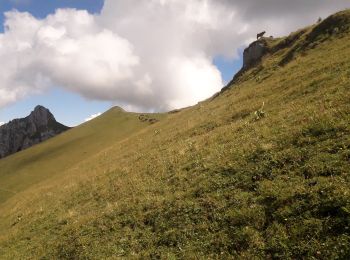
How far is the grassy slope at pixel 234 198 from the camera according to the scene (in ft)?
42.1

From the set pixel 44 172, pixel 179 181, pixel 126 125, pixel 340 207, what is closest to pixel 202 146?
pixel 179 181

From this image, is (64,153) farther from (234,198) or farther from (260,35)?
(234,198)

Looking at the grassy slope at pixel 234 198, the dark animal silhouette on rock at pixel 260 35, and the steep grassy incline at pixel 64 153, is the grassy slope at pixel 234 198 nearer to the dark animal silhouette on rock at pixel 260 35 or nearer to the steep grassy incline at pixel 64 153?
the dark animal silhouette on rock at pixel 260 35

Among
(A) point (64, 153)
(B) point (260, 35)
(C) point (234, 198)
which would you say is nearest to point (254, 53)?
(B) point (260, 35)

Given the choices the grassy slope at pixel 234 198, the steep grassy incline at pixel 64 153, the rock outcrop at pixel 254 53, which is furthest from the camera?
the steep grassy incline at pixel 64 153

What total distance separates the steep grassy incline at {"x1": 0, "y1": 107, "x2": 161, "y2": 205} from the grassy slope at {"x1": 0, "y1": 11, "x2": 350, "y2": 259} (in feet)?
146

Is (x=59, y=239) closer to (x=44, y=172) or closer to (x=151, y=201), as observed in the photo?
(x=151, y=201)

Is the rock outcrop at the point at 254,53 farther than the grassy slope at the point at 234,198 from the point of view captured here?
Yes

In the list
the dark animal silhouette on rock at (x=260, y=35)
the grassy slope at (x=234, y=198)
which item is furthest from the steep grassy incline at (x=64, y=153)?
the grassy slope at (x=234, y=198)

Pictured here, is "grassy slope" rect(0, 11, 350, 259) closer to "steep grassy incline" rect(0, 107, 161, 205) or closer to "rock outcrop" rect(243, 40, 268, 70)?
"rock outcrop" rect(243, 40, 268, 70)

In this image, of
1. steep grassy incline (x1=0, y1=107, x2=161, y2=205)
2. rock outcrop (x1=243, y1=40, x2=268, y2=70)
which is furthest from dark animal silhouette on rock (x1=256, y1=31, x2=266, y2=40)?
steep grassy incline (x1=0, y1=107, x2=161, y2=205)

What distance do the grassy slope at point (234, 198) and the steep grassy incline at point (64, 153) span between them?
4465cm

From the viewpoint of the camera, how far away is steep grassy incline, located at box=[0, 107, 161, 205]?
278ft

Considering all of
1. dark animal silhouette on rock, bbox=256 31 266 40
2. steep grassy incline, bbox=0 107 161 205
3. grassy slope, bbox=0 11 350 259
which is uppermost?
dark animal silhouette on rock, bbox=256 31 266 40
